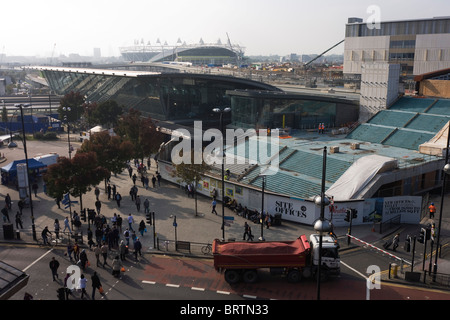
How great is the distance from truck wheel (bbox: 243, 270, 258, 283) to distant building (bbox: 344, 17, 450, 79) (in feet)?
196

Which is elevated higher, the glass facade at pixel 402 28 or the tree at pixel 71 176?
the glass facade at pixel 402 28

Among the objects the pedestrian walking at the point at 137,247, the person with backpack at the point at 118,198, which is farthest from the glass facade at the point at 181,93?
the pedestrian walking at the point at 137,247

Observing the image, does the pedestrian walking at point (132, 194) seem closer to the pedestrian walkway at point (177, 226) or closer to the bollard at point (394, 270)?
the pedestrian walkway at point (177, 226)

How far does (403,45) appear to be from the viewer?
7056 centimetres

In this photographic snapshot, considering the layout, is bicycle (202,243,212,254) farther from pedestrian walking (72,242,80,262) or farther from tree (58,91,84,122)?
tree (58,91,84,122)

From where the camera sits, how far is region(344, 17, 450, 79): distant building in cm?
6531

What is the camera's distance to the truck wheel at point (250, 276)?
1797cm

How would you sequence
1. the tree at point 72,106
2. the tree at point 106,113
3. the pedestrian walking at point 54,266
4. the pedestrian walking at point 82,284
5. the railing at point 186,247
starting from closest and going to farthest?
the pedestrian walking at point 82,284 < the pedestrian walking at point 54,266 < the railing at point 186,247 < the tree at point 106,113 < the tree at point 72,106

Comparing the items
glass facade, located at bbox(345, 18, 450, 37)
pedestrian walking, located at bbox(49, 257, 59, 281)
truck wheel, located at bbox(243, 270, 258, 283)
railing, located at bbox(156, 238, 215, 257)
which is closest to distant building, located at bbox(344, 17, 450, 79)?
glass facade, located at bbox(345, 18, 450, 37)

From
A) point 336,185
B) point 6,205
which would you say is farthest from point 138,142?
point 336,185

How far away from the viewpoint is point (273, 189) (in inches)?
1104

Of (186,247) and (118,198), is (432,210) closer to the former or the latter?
(186,247)

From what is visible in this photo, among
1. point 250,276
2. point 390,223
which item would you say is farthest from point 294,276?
point 390,223

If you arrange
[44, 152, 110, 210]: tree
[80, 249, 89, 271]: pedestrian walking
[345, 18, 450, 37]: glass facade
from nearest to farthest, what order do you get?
[80, 249, 89, 271]: pedestrian walking → [44, 152, 110, 210]: tree → [345, 18, 450, 37]: glass facade
